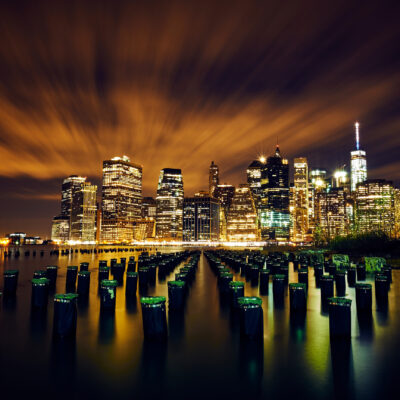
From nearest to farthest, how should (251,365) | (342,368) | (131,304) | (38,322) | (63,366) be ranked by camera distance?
(342,368)
(63,366)
(251,365)
(38,322)
(131,304)

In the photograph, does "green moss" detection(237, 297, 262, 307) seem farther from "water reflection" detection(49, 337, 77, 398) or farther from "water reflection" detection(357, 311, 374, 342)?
"water reflection" detection(49, 337, 77, 398)

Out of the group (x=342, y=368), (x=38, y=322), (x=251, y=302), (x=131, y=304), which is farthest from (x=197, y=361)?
(x=131, y=304)

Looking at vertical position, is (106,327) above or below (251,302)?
below

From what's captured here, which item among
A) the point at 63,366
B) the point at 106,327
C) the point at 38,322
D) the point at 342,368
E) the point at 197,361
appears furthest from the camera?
the point at 38,322

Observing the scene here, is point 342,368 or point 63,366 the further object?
point 63,366

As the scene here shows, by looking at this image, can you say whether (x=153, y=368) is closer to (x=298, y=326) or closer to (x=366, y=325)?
(x=298, y=326)

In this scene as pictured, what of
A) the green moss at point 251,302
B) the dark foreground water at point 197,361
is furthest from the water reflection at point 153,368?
the green moss at point 251,302

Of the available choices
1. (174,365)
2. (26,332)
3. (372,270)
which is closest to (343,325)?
(174,365)

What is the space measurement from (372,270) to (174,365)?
24154mm

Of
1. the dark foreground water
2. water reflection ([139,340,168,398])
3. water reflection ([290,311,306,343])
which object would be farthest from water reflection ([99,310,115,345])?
water reflection ([290,311,306,343])

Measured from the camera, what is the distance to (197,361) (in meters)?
6.97

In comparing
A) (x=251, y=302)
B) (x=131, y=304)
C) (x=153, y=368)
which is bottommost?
(x=131, y=304)

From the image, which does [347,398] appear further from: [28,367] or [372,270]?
[372,270]

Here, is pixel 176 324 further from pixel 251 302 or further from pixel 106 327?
pixel 251 302
